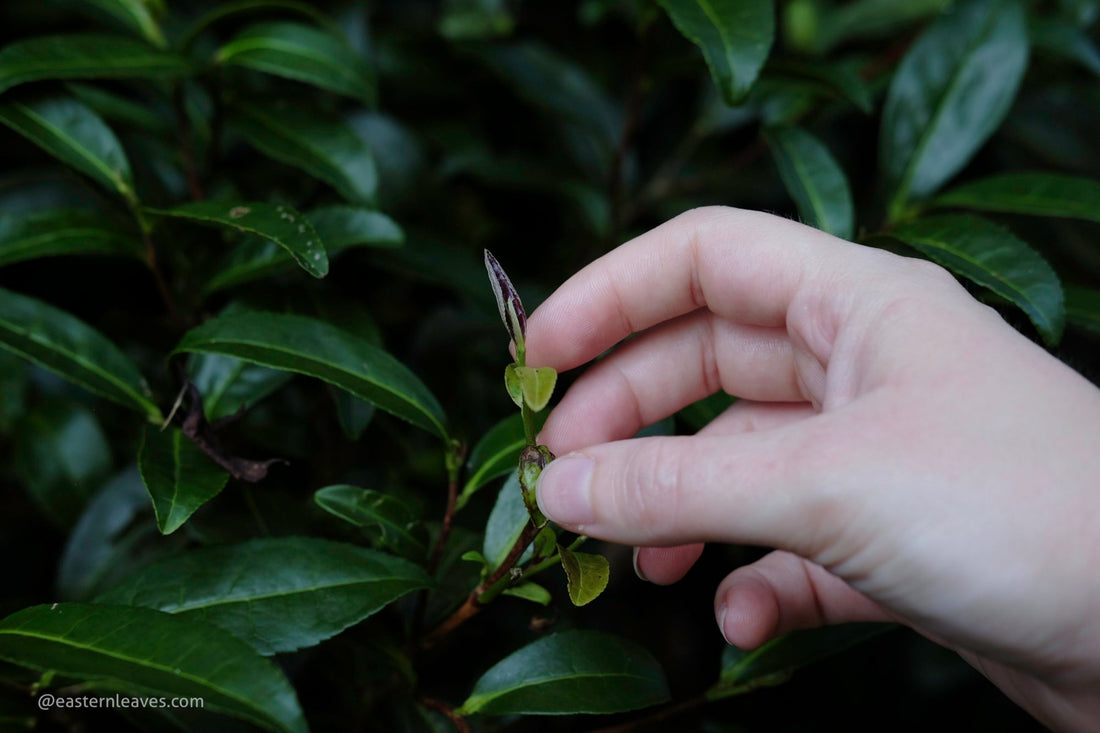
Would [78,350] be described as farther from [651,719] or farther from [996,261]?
[996,261]

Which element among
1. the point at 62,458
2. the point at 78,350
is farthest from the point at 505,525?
the point at 62,458

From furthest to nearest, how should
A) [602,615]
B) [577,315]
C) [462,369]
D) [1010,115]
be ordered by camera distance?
[1010,115] < [602,615] < [462,369] < [577,315]

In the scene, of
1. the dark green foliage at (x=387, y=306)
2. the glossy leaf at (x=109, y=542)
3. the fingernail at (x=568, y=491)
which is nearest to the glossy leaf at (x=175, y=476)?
the dark green foliage at (x=387, y=306)

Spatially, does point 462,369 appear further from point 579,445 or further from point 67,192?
point 67,192

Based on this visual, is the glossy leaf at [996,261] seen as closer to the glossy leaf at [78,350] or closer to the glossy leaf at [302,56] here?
the glossy leaf at [302,56]

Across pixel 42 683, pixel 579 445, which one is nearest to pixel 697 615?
pixel 579 445

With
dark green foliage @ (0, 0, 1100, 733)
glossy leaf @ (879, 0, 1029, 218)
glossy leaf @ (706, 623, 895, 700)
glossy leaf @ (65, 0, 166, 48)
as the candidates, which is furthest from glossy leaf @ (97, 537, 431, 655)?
glossy leaf @ (879, 0, 1029, 218)
